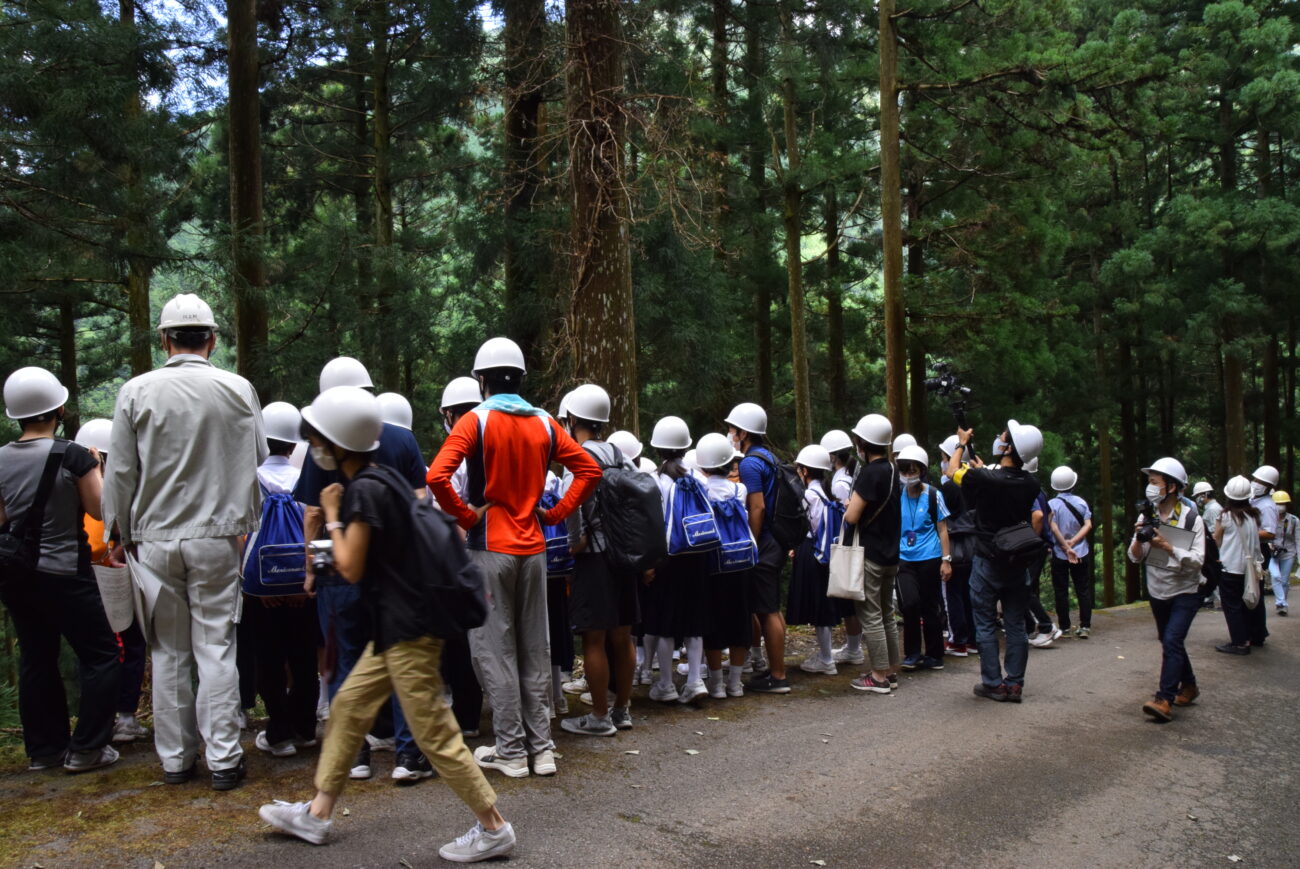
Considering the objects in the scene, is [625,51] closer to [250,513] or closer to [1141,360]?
[250,513]

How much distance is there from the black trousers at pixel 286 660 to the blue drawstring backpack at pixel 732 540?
115 inches

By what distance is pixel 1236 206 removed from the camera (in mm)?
26031

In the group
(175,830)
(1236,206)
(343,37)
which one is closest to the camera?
(175,830)

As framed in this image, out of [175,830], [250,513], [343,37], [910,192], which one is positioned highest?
[343,37]

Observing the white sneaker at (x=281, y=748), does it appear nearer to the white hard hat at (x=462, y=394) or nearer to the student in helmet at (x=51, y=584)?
the student in helmet at (x=51, y=584)

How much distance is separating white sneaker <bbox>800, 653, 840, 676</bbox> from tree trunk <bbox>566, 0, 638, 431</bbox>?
112 inches

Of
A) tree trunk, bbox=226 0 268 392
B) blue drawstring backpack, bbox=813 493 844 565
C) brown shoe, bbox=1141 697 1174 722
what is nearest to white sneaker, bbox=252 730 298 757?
blue drawstring backpack, bbox=813 493 844 565

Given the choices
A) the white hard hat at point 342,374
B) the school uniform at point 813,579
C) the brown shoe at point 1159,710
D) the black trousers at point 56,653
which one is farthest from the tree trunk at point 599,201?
the brown shoe at point 1159,710

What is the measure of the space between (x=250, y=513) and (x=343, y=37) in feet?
40.8

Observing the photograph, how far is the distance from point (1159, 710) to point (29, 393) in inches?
320

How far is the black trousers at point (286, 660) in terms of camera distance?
19.6 feet

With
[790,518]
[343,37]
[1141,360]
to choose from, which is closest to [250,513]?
[790,518]

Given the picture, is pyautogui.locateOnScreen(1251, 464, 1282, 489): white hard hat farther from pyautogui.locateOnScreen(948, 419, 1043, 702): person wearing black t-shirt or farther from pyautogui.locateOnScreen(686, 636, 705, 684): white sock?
pyautogui.locateOnScreen(686, 636, 705, 684): white sock

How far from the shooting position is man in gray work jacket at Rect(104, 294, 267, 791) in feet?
16.9
